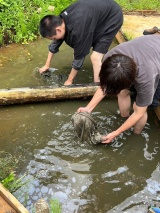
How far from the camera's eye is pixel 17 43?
610 centimetres

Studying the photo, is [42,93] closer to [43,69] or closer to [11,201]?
[43,69]

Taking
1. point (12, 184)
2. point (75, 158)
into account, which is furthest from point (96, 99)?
point (12, 184)

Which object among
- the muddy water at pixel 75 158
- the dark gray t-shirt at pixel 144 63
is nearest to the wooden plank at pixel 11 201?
the muddy water at pixel 75 158

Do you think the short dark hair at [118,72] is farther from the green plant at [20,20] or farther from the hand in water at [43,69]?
the green plant at [20,20]

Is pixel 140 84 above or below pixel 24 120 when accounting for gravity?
above

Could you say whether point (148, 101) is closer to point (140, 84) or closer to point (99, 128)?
point (140, 84)

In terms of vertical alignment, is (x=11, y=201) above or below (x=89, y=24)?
below

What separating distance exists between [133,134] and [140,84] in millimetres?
1104

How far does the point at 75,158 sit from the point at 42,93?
119cm

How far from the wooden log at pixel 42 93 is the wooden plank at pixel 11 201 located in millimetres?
1712

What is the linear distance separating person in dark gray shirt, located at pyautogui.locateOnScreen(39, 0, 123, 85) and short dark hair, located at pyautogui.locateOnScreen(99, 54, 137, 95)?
154cm

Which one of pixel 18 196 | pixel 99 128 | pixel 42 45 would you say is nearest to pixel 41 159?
pixel 18 196

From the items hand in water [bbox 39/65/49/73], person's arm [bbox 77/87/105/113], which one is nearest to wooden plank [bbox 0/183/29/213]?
person's arm [bbox 77/87/105/113]

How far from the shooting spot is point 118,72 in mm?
2578
